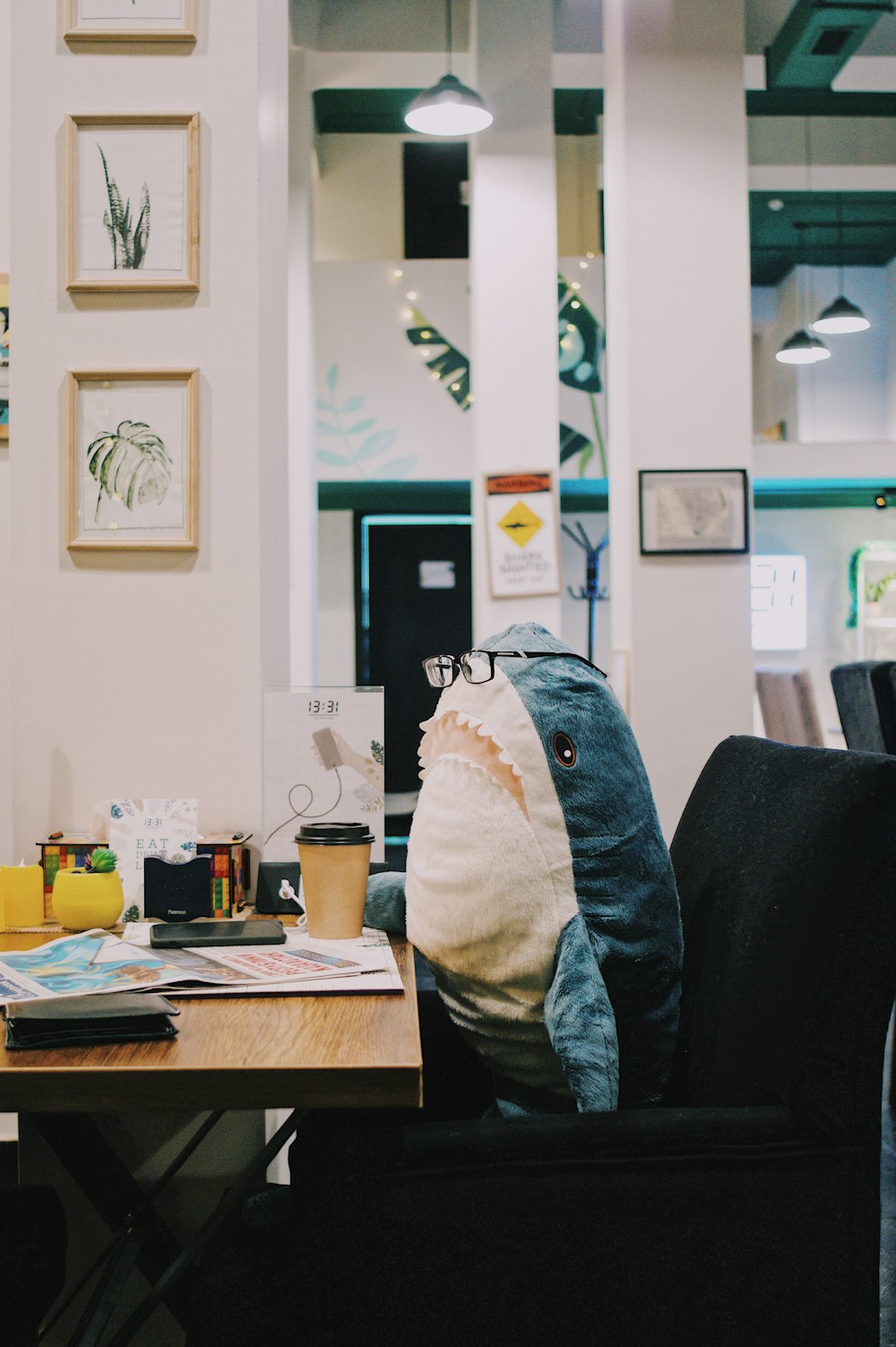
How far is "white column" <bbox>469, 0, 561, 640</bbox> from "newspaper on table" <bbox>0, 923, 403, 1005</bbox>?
3.53 metres

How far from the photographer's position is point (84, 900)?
63.6 inches

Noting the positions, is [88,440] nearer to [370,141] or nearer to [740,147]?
[740,147]

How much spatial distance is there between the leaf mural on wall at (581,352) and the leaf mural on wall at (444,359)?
0.59 m

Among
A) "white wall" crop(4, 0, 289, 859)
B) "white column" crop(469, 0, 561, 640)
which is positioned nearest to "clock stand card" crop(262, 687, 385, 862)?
"white wall" crop(4, 0, 289, 859)

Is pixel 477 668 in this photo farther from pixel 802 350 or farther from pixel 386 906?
pixel 802 350

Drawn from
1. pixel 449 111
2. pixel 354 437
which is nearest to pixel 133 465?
pixel 449 111

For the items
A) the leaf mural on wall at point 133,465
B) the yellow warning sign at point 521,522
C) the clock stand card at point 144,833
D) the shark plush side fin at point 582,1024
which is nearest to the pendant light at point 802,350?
the yellow warning sign at point 521,522

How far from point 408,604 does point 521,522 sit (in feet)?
7.85

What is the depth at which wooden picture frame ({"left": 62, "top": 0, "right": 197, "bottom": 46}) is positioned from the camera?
198 centimetres

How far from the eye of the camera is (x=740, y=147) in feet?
14.7

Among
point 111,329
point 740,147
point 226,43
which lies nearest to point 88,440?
point 111,329

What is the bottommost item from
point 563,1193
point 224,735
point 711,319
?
point 563,1193

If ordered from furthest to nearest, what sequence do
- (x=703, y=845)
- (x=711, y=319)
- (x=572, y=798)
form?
1. (x=711, y=319)
2. (x=703, y=845)
3. (x=572, y=798)

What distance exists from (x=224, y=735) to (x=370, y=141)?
6435 mm
